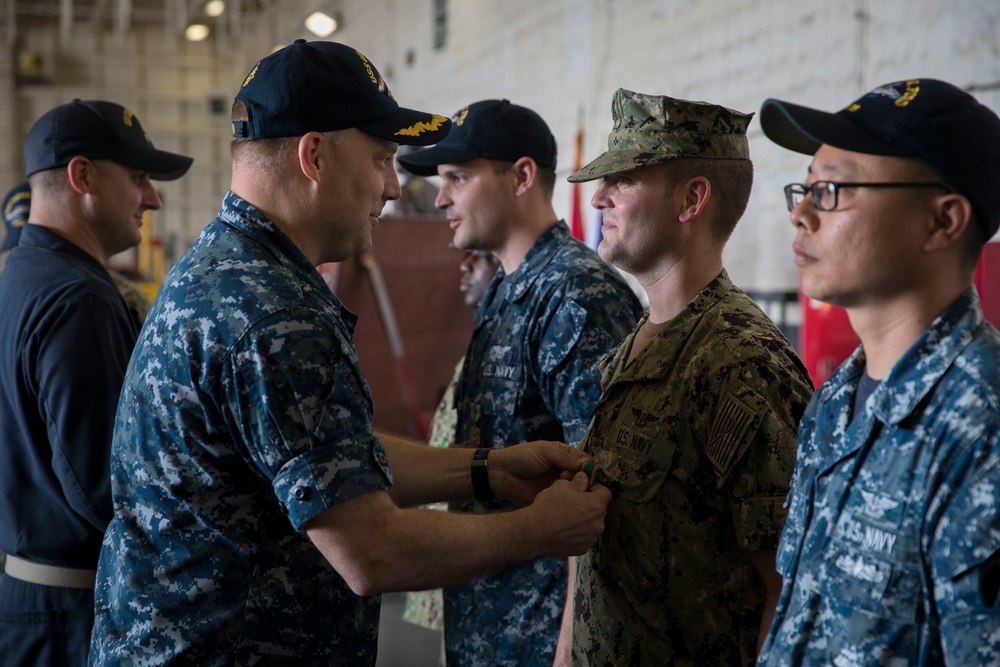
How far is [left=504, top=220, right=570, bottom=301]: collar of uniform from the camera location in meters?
2.54

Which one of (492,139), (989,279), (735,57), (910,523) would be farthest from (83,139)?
(735,57)

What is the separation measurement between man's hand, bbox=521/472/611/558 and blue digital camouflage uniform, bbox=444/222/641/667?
431mm

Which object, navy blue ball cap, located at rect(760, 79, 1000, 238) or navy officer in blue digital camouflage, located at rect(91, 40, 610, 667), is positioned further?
navy officer in blue digital camouflage, located at rect(91, 40, 610, 667)

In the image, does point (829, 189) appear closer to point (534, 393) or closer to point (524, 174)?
point (534, 393)

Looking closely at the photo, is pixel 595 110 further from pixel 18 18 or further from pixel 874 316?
pixel 18 18

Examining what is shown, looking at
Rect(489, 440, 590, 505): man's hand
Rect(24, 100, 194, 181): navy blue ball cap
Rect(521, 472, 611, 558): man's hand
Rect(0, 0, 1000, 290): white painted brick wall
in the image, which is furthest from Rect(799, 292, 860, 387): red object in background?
Rect(24, 100, 194, 181): navy blue ball cap

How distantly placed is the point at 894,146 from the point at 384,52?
11.0 metres

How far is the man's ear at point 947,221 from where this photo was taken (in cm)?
121

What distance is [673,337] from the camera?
1.83m

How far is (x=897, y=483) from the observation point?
115cm

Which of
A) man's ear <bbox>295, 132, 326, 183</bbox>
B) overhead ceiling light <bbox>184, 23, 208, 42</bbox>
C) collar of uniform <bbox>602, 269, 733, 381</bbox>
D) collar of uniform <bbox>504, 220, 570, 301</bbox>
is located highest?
overhead ceiling light <bbox>184, 23, 208, 42</bbox>

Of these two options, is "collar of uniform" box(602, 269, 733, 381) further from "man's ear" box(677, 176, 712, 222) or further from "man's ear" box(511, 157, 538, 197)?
"man's ear" box(511, 157, 538, 197)

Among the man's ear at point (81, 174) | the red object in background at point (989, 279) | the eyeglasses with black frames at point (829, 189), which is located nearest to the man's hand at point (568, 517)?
the eyeglasses with black frames at point (829, 189)

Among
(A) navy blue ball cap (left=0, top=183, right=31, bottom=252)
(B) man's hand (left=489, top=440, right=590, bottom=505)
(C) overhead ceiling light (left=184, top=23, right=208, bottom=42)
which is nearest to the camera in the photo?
(B) man's hand (left=489, top=440, right=590, bottom=505)
